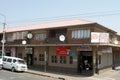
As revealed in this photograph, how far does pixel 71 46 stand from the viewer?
3269 centimetres

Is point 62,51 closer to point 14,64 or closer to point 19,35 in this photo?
point 14,64

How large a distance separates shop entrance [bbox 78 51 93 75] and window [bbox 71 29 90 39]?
2.20 m

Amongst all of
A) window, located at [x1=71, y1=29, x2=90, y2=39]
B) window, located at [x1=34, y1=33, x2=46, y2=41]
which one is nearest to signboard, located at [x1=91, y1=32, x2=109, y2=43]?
window, located at [x1=71, y1=29, x2=90, y2=39]

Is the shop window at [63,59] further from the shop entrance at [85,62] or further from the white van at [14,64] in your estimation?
the white van at [14,64]

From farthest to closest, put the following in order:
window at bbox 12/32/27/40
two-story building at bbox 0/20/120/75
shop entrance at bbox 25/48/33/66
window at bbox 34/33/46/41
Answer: window at bbox 12/32/27/40
shop entrance at bbox 25/48/33/66
window at bbox 34/33/46/41
two-story building at bbox 0/20/120/75

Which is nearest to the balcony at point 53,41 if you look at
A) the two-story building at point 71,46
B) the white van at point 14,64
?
the two-story building at point 71,46

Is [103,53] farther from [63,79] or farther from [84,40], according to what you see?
[63,79]

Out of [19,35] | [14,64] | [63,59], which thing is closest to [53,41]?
[63,59]

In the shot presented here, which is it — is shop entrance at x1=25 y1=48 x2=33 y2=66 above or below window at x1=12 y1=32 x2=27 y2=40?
below

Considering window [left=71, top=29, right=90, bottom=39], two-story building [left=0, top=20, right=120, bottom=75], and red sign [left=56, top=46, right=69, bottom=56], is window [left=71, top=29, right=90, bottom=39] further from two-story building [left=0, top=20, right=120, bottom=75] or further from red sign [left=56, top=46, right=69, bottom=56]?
red sign [left=56, top=46, right=69, bottom=56]

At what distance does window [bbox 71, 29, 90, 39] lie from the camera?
30698mm

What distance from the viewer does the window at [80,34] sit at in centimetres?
3070

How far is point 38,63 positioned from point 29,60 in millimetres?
2814

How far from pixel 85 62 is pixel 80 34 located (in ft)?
12.8
